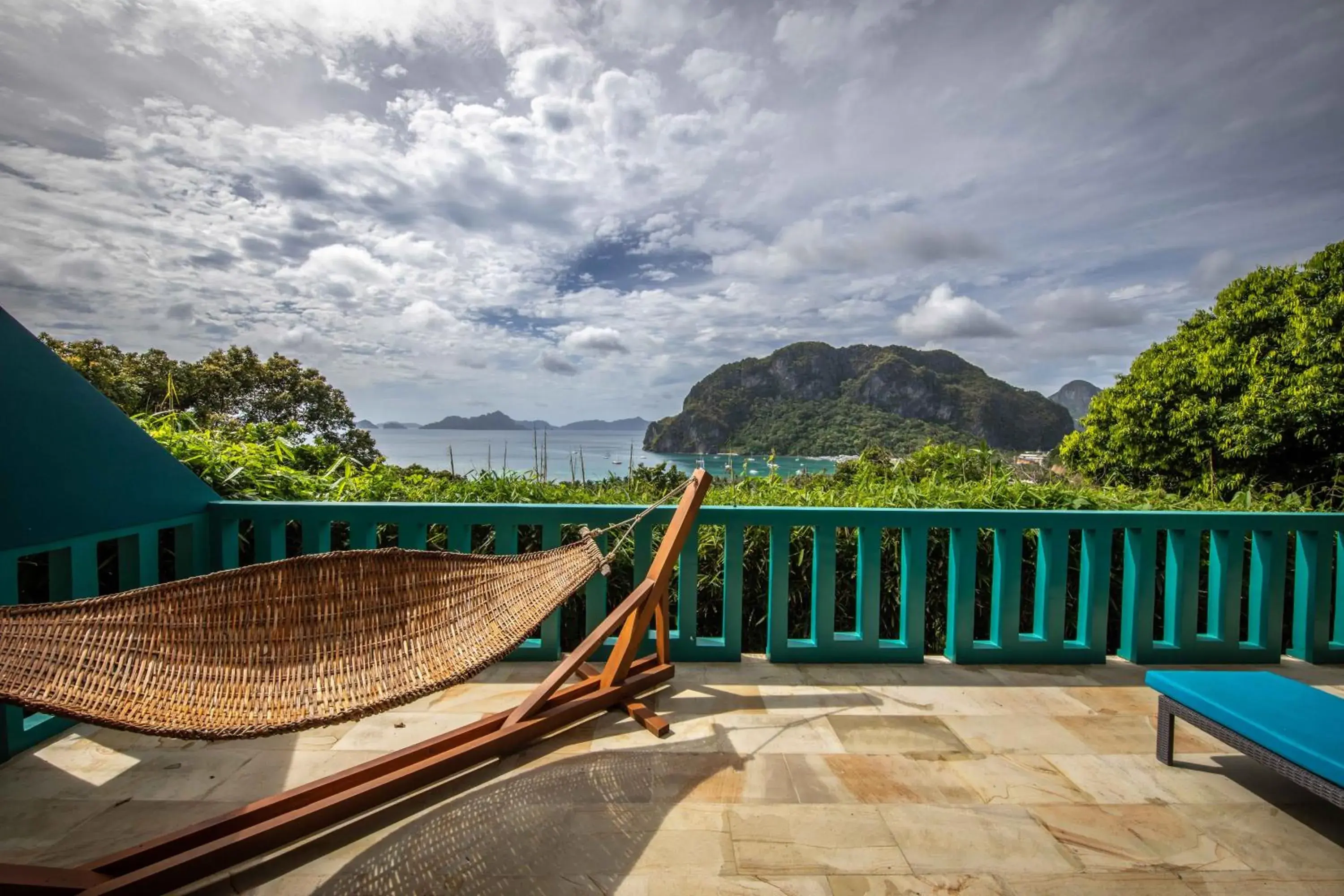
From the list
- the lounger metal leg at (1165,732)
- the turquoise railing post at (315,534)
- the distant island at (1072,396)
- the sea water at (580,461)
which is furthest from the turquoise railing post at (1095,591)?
the distant island at (1072,396)

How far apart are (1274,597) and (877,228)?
6492mm

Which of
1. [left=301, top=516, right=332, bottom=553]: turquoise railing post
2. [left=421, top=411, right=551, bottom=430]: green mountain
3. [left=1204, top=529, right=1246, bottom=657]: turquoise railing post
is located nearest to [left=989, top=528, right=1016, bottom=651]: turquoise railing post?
[left=1204, top=529, right=1246, bottom=657]: turquoise railing post

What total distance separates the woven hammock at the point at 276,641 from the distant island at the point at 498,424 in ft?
102

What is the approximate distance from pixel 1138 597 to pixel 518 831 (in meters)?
3.21

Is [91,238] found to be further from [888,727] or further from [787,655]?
[888,727]

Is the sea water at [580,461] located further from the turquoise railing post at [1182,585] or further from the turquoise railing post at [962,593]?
the turquoise railing post at [1182,585]

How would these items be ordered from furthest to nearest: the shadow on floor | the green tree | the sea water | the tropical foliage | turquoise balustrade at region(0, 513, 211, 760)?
the green tree < the sea water < the tropical foliage < turquoise balustrade at region(0, 513, 211, 760) < the shadow on floor

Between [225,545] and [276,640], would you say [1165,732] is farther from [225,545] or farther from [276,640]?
[225,545]

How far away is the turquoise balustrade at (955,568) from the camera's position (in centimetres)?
281

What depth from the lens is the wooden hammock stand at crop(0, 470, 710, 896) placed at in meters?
1.27

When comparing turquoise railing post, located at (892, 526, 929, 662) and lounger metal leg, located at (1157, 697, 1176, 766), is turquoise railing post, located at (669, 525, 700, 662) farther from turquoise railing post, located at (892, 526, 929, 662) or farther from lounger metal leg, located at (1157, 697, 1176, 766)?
lounger metal leg, located at (1157, 697, 1176, 766)

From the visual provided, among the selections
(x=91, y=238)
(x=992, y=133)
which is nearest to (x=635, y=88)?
(x=992, y=133)

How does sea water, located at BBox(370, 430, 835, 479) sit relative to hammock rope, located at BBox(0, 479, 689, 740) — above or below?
above

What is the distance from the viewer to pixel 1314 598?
3027 mm
